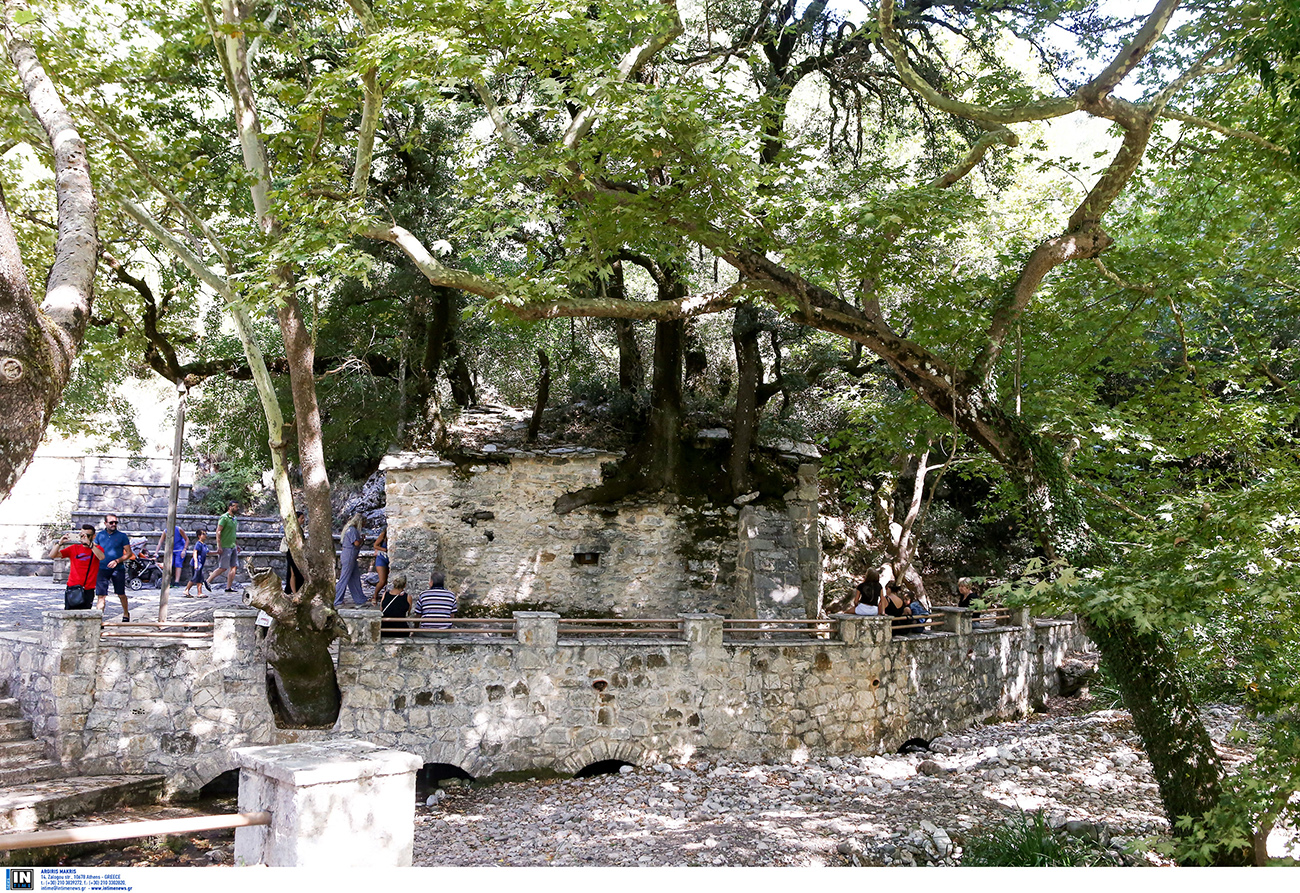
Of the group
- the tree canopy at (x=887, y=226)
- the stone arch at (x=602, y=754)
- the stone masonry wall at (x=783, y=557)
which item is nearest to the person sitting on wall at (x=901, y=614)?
the stone masonry wall at (x=783, y=557)

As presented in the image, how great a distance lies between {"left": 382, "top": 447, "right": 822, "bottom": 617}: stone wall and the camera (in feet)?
36.7

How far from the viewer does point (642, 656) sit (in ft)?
29.2

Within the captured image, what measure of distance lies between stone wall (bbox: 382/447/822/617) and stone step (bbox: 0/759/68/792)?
4257 millimetres

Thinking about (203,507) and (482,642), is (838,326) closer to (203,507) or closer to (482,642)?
(482,642)

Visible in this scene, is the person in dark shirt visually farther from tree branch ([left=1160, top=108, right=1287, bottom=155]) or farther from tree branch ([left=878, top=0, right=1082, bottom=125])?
tree branch ([left=1160, top=108, right=1287, bottom=155])

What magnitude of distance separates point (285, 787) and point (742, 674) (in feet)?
21.4

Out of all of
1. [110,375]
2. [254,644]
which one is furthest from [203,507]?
[254,644]

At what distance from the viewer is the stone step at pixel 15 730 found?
7699mm

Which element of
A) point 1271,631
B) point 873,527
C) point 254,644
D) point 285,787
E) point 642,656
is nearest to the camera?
point 285,787

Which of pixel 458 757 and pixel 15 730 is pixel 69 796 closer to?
pixel 15 730

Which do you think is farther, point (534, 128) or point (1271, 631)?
point (534, 128)

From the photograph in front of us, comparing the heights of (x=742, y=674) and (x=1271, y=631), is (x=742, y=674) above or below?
below

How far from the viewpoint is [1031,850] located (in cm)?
573

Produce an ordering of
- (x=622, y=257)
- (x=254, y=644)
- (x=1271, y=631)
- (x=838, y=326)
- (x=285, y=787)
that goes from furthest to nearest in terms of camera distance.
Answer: (x=622, y=257) → (x=254, y=644) → (x=838, y=326) → (x=1271, y=631) → (x=285, y=787)
